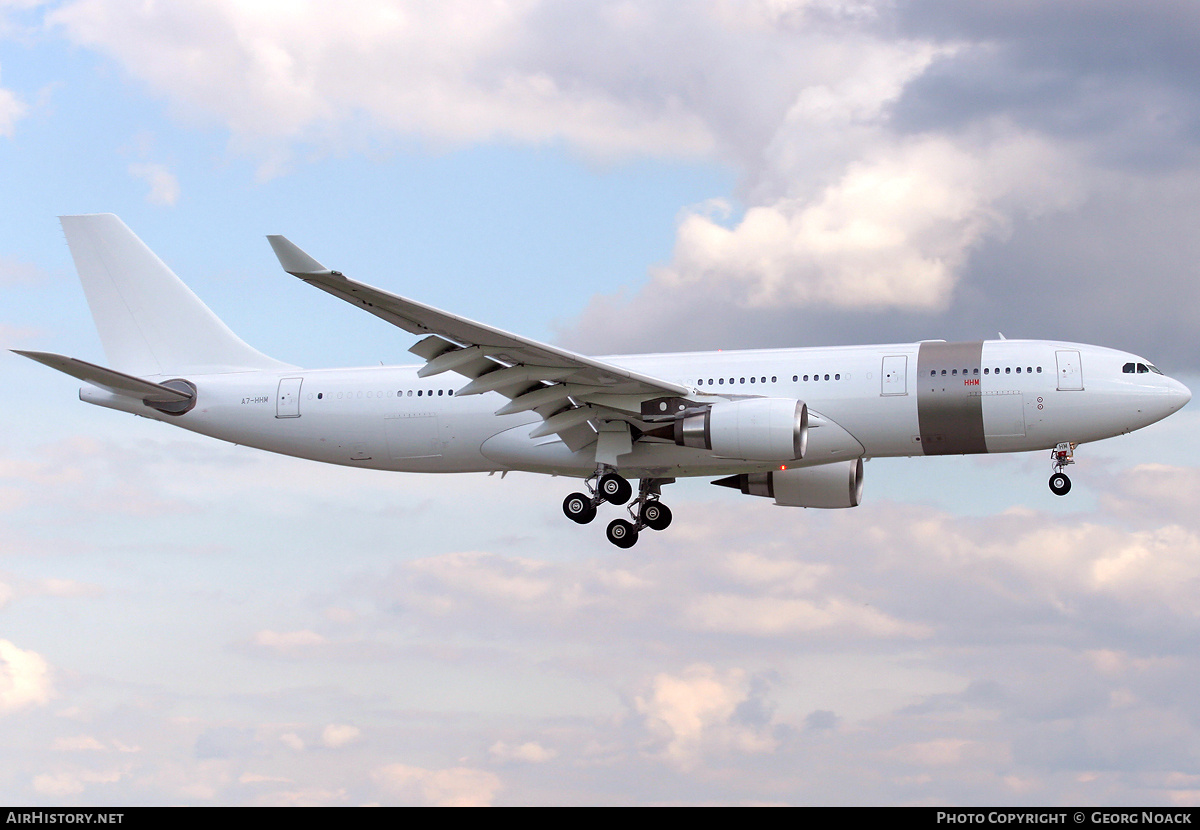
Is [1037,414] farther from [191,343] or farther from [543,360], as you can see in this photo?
[191,343]

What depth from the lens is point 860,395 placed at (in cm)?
3127

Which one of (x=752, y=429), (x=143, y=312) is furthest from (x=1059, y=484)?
(x=143, y=312)

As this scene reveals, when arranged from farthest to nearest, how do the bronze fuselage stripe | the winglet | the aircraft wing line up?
the bronze fuselage stripe < the aircraft wing < the winglet

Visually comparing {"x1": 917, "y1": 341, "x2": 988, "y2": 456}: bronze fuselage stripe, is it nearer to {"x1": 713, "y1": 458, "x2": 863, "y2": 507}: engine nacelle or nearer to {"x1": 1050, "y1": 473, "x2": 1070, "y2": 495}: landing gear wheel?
{"x1": 1050, "y1": 473, "x2": 1070, "y2": 495}: landing gear wheel

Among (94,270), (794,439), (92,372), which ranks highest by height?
(94,270)

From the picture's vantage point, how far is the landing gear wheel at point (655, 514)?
116 feet

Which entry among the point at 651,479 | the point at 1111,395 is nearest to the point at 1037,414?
the point at 1111,395

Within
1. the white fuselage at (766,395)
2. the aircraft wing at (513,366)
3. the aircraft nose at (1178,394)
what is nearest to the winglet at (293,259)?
the aircraft wing at (513,366)

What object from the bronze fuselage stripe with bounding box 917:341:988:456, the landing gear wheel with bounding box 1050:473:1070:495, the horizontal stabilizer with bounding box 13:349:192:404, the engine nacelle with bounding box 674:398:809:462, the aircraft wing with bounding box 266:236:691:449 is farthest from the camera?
the horizontal stabilizer with bounding box 13:349:192:404

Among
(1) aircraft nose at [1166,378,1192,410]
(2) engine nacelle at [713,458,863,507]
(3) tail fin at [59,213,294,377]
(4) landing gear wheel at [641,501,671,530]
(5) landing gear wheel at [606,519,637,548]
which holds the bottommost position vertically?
(5) landing gear wheel at [606,519,637,548]

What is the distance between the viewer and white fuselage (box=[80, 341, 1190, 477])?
101 ft

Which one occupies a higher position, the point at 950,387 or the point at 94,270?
the point at 94,270

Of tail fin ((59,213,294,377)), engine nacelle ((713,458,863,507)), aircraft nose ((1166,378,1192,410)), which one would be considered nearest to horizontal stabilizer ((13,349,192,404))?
tail fin ((59,213,294,377))

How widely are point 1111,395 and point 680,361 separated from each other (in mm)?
10302
